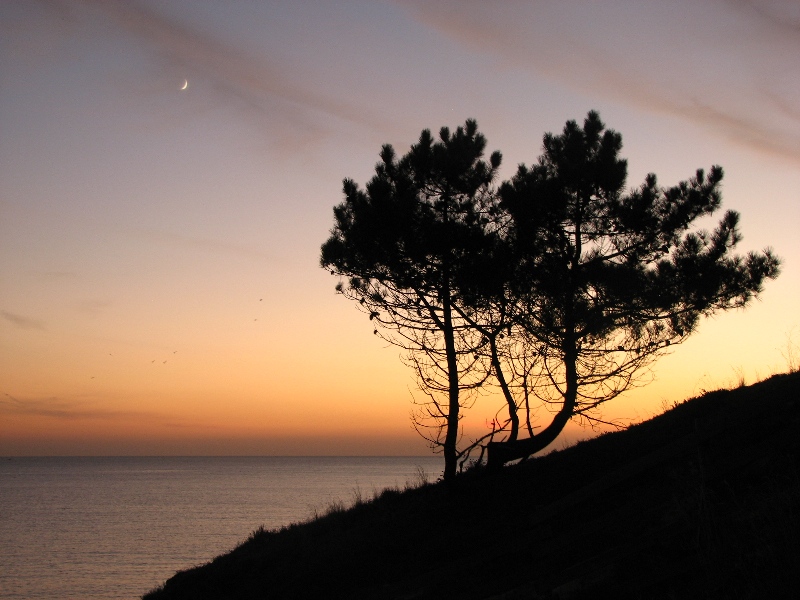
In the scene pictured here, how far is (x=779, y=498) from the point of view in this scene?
665cm

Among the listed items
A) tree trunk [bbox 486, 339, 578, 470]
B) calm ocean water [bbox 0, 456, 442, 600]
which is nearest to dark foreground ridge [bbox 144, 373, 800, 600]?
tree trunk [bbox 486, 339, 578, 470]

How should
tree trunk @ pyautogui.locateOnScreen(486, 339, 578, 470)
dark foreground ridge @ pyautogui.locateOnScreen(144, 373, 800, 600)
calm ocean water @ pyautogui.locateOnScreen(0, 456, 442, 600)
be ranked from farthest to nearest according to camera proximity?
calm ocean water @ pyautogui.locateOnScreen(0, 456, 442, 600)
tree trunk @ pyautogui.locateOnScreen(486, 339, 578, 470)
dark foreground ridge @ pyautogui.locateOnScreen(144, 373, 800, 600)

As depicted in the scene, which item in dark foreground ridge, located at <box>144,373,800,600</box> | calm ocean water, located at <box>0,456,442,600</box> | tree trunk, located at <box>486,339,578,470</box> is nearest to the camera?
dark foreground ridge, located at <box>144,373,800,600</box>

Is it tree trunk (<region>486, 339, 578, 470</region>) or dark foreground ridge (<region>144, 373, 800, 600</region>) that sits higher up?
tree trunk (<region>486, 339, 578, 470</region>)

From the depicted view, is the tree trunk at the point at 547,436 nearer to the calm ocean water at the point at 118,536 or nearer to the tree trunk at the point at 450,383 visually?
the tree trunk at the point at 450,383

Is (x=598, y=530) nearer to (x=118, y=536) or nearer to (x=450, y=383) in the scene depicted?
(x=450, y=383)

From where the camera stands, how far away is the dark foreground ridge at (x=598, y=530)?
6555 mm

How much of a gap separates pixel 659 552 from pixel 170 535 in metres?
51.5

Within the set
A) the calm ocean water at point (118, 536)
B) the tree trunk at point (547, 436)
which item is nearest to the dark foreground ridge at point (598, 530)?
the tree trunk at point (547, 436)

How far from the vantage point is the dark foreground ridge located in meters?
6.55

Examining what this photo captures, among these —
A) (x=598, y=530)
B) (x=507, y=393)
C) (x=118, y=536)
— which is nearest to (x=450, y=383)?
(x=507, y=393)

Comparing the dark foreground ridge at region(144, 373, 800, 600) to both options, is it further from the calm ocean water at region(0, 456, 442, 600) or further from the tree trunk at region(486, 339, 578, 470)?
the calm ocean water at region(0, 456, 442, 600)

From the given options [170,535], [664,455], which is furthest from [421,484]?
[170,535]

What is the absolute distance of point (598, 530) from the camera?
334 inches
